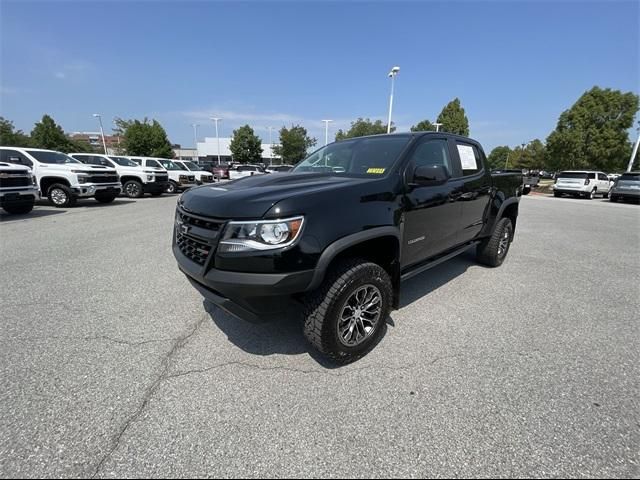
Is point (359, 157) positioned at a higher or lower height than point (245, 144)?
lower

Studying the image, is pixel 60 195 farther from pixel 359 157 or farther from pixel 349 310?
pixel 349 310

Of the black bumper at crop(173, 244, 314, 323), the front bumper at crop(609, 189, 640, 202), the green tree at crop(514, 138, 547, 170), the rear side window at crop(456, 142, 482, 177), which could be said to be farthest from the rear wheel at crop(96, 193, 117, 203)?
the green tree at crop(514, 138, 547, 170)

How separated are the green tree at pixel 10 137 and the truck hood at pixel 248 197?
48.7 meters

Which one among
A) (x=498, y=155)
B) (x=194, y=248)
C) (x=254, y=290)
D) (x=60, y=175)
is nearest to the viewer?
(x=254, y=290)

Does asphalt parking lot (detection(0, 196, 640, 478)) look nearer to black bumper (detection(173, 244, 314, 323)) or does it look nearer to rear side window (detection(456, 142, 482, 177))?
black bumper (detection(173, 244, 314, 323))

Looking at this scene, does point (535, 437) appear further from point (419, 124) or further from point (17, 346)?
point (419, 124)

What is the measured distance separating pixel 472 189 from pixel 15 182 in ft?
35.7

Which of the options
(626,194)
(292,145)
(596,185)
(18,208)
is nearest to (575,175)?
(596,185)

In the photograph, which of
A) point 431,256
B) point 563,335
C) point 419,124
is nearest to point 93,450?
point 431,256

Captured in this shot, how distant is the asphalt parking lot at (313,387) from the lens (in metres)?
1.62

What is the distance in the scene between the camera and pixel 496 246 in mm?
4484

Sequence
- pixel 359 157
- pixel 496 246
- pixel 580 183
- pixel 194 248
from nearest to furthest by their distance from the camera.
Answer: pixel 194 248 < pixel 359 157 < pixel 496 246 < pixel 580 183

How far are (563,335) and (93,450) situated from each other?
375cm

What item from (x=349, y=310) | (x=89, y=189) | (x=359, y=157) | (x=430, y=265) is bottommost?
(x=349, y=310)
